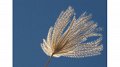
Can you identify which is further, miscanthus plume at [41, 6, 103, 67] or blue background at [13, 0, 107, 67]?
blue background at [13, 0, 107, 67]

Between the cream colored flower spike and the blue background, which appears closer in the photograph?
the cream colored flower spike

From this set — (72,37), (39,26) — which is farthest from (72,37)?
(39,26)

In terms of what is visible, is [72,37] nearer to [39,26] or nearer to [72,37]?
[72,37]

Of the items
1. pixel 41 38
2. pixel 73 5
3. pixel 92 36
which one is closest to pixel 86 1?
pixel 73 5

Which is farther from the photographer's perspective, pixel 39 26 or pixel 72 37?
pixel 39 26

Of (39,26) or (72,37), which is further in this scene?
(39,26)
